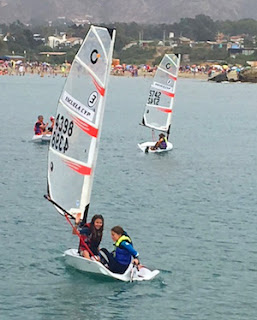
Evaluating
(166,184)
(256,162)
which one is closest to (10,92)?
(256,162)

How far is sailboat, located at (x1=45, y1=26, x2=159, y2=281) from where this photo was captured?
21.0 metres

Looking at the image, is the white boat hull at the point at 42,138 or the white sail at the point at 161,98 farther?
the white sail at the point at 161,98

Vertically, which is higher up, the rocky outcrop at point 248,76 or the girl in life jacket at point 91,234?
the girl in life jacket at point 91,234

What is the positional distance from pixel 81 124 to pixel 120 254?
323 centimetres

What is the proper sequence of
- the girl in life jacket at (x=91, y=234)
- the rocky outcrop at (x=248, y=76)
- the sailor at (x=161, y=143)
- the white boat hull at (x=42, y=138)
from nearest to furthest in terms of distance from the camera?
1. the girl in life jacket at (x=91, y=234)
2. the sailor at (x=161, y=143)
3. the white boat hull at (x=42, y=138)
4. the rocky outcrop at (x=248, y=76)

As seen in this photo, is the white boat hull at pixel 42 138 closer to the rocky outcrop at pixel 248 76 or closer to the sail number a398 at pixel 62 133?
the sail number a398 at pixel 62 133

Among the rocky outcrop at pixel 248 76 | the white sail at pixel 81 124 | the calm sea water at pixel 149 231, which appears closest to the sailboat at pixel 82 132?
the white sail at pixel 81 124

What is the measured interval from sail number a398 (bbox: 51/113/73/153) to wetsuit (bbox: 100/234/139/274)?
8.62 ft

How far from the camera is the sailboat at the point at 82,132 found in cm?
2097

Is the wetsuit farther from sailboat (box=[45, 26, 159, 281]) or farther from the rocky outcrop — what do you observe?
the rocky outcrop

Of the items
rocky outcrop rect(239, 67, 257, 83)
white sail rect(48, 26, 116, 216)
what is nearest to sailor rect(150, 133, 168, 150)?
white sail rect(48, 26, 116, 216)

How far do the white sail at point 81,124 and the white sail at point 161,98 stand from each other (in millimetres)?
30620

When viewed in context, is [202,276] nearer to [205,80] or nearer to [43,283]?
[43,283]

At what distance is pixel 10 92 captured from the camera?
119750 mm
